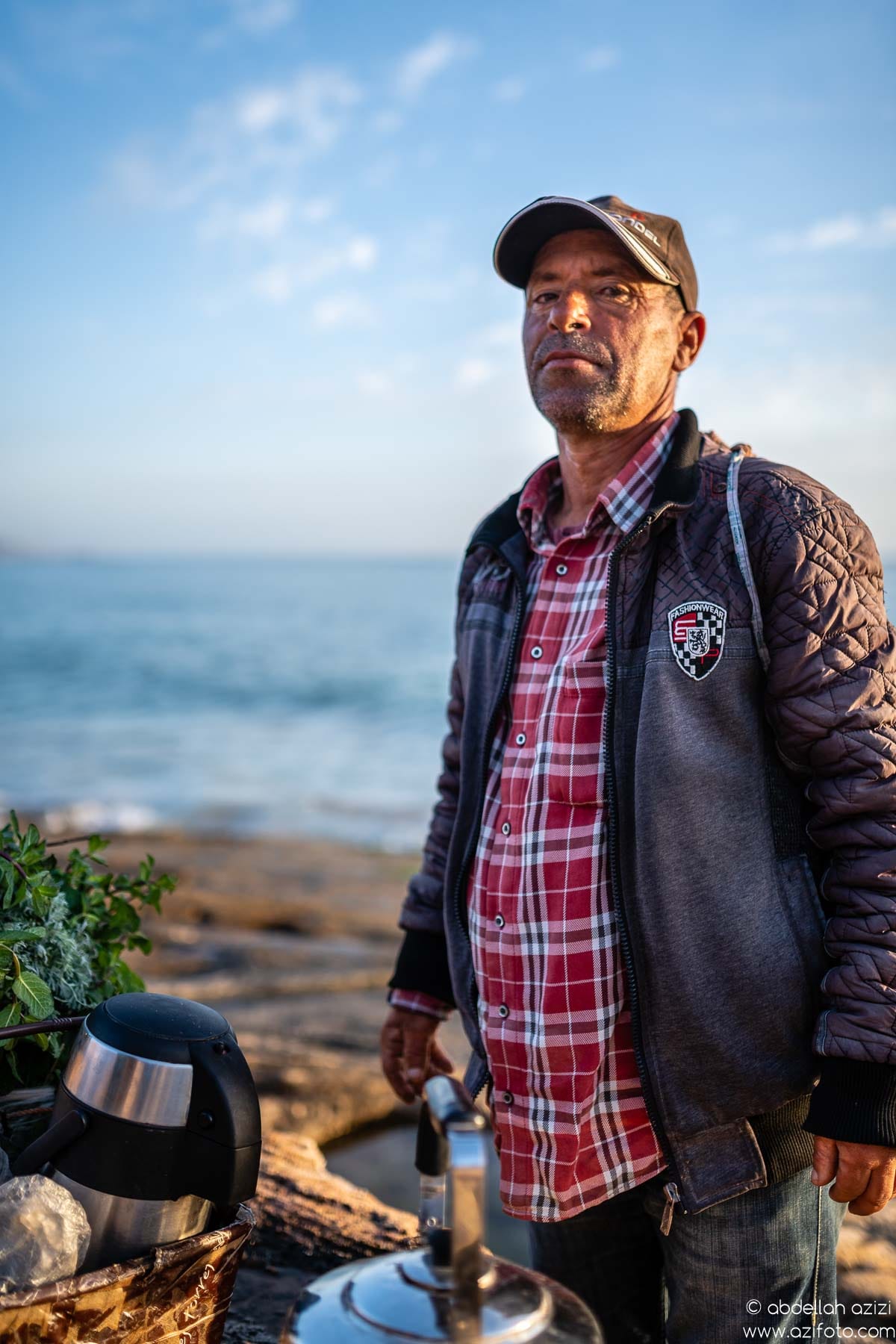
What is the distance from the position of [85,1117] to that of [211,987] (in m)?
5.72

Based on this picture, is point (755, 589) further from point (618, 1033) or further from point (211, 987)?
point (211, 987)

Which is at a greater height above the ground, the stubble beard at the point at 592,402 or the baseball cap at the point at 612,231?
the baseball cap at the point at 612,231

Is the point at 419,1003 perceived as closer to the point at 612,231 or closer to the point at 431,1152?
the point at 431,1152

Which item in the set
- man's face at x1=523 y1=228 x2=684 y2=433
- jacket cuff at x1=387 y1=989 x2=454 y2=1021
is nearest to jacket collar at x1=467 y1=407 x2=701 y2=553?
man's face at x1=523 y1=228 x2=684 y2=433

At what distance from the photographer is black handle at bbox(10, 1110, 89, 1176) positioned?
1640 mm

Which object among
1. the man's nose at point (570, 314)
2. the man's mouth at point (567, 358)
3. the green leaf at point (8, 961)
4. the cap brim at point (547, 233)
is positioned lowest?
the green leaf at point (8, 961)

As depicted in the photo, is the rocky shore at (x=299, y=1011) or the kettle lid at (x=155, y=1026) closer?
the kettle lid at (x=155, y=1026)

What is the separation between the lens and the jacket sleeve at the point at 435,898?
287cm

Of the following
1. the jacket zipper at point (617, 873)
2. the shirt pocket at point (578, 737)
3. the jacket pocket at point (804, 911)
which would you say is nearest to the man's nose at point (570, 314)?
the jacket zipper at point (617, 873)

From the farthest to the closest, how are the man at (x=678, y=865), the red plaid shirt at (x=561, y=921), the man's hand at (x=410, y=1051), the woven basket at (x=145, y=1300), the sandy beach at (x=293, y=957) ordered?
the sandy beach at (x=293, y=957) < the man's hand at (x=410, y=1051) < the red plaid shirt at (x=561, y=921) < the man at (x=678, y=865) < the woven basket at (x=145, y=1300)

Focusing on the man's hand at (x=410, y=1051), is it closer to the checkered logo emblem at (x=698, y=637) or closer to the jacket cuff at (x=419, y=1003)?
the jacket cuff at (x=419, y=1003)

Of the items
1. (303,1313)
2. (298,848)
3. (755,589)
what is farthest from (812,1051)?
(298,848)

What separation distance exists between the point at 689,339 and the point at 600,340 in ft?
1.17

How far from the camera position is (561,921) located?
2.24 metres
